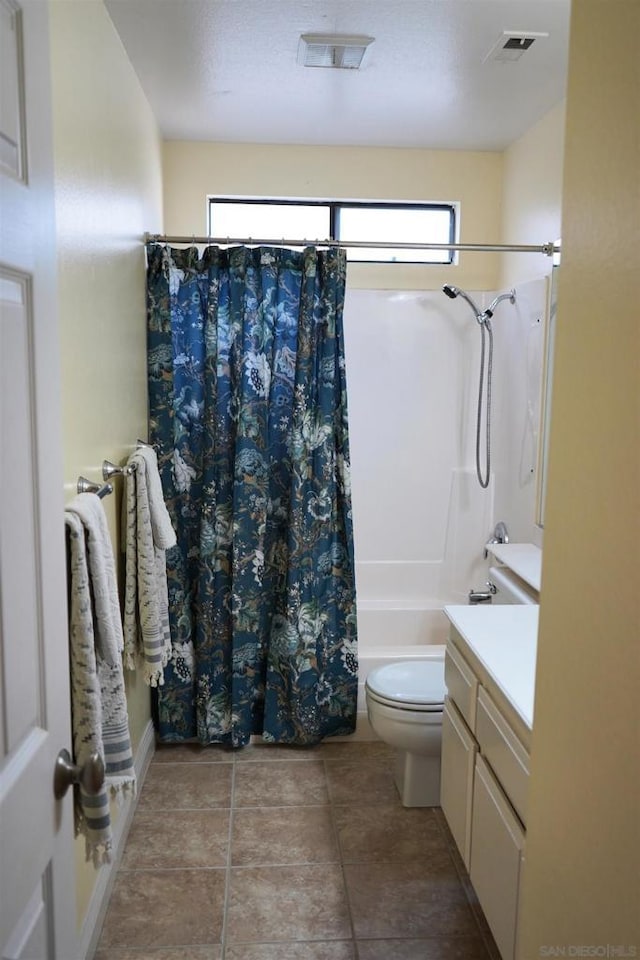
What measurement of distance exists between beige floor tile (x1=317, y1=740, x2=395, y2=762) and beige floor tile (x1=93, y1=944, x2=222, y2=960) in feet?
3.76

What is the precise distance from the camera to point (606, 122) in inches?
46.1

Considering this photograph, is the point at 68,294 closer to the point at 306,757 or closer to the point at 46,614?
the point at 46,614

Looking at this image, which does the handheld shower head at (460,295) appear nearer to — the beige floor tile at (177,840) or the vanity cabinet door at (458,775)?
the vanity cabinet door at (458,775)

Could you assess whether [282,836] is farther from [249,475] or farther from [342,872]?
[249,475]

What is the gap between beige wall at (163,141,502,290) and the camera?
140 inches

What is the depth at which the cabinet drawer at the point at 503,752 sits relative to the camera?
5.52 ft

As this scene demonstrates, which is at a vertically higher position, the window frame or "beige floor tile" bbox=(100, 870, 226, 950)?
the window frame

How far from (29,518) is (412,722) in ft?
6.51

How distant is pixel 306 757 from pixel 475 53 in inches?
104

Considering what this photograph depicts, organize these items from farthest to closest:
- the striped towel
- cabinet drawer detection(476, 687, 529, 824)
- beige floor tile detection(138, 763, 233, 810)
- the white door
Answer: beige floor tile detection(138, 763, 233, 810)
cabinet drawer detection(476, 687, 529, 824)
the striped towel
the white door

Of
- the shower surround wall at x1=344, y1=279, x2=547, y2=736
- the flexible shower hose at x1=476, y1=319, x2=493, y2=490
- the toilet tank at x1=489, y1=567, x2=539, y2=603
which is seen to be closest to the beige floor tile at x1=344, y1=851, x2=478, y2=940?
the toilet tank at x1=489, y1=567, x2=539, y2=603

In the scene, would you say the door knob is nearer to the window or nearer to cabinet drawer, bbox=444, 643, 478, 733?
cabinet drawer, bbox=444, 643, 478, 733

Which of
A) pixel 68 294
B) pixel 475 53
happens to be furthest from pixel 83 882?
pixel 475 53

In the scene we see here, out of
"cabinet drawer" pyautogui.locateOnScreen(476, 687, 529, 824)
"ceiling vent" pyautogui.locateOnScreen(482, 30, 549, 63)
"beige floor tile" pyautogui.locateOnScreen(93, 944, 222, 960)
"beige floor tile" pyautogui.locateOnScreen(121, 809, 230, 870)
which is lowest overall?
"beige floor tile" pyautogui.locateOnScreen(93, 944, 222, 960)
